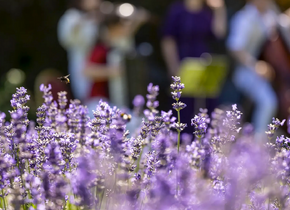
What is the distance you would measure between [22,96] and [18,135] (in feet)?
0.92

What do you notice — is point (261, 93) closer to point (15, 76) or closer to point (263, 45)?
point (263, 45)

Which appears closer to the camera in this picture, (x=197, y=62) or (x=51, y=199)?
(x=51, y=199)

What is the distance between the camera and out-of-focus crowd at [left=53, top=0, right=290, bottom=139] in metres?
4.56

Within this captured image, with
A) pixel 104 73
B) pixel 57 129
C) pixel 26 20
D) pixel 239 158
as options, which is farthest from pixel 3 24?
pixel 239 158

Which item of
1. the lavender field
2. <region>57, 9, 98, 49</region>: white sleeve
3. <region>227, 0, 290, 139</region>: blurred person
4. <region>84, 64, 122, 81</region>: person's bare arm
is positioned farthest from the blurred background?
the lavender field

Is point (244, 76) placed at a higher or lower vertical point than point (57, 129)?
higher

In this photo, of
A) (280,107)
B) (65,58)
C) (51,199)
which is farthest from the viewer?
(65,58)

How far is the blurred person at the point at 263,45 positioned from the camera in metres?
4.58

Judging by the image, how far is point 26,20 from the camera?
26.9ft

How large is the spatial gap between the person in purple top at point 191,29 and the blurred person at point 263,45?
0.22m

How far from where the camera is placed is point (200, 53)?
15.8ft

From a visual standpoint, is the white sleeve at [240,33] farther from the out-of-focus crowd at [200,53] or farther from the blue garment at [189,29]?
the blue garment at [189,29]

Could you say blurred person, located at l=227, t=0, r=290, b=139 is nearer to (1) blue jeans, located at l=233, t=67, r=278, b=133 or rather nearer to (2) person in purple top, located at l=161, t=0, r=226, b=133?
(1) blue jeans, located at l=233, t=67, r=278, b=133

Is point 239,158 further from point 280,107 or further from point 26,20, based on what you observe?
point 26,20
